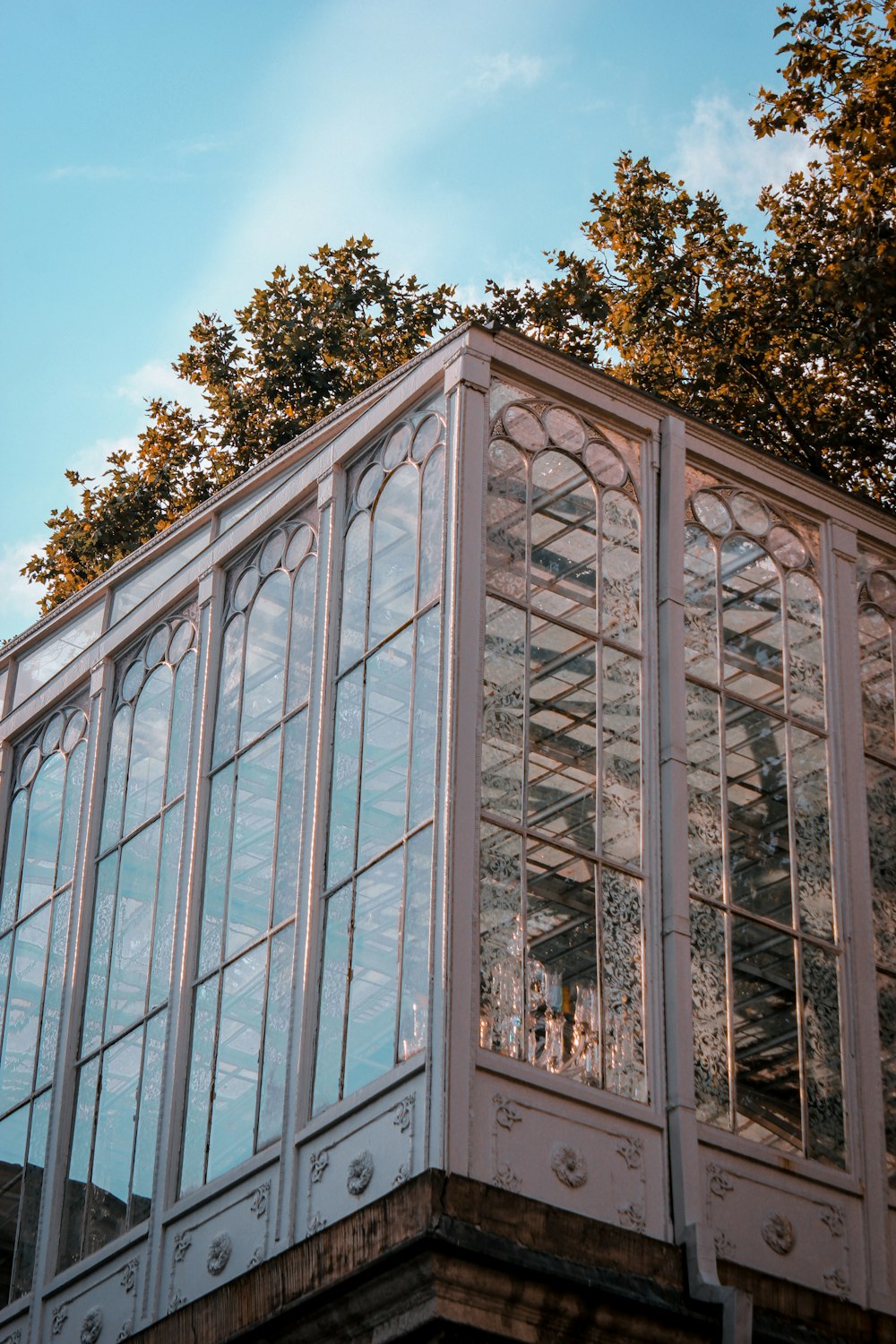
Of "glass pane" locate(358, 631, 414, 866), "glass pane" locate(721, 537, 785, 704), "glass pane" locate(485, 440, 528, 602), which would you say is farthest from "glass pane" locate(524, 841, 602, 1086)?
"glass pane" locate(721, 537, 785, 704)

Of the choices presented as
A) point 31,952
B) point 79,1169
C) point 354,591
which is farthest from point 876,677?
point 31,952

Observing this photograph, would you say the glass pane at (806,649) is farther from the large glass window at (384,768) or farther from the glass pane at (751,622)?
the large glass window at (384,768)

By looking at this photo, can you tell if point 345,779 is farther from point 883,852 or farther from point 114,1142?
point 883,852

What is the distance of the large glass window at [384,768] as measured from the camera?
1366cm

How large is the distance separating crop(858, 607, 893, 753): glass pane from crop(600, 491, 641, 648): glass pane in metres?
2.15

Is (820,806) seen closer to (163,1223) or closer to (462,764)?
(462,764)

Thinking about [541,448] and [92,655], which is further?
[92,655]

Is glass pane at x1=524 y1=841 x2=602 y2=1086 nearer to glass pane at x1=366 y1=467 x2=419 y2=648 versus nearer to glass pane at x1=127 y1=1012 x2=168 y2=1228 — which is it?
glass pane at x1=366 y1=467 x2=419 y2=648

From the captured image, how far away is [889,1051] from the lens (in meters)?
15.3

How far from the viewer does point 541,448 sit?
1542 cm

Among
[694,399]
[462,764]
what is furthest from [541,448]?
[694,399]

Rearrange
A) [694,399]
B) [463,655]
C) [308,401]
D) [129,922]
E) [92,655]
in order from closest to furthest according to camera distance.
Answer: [463,655] → [129,922] → [92,655] → [694,399] → [308,401]

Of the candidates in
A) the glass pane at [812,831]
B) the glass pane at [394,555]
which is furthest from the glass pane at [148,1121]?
the glass pane at [812,831]

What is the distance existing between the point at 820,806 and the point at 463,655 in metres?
3.04
